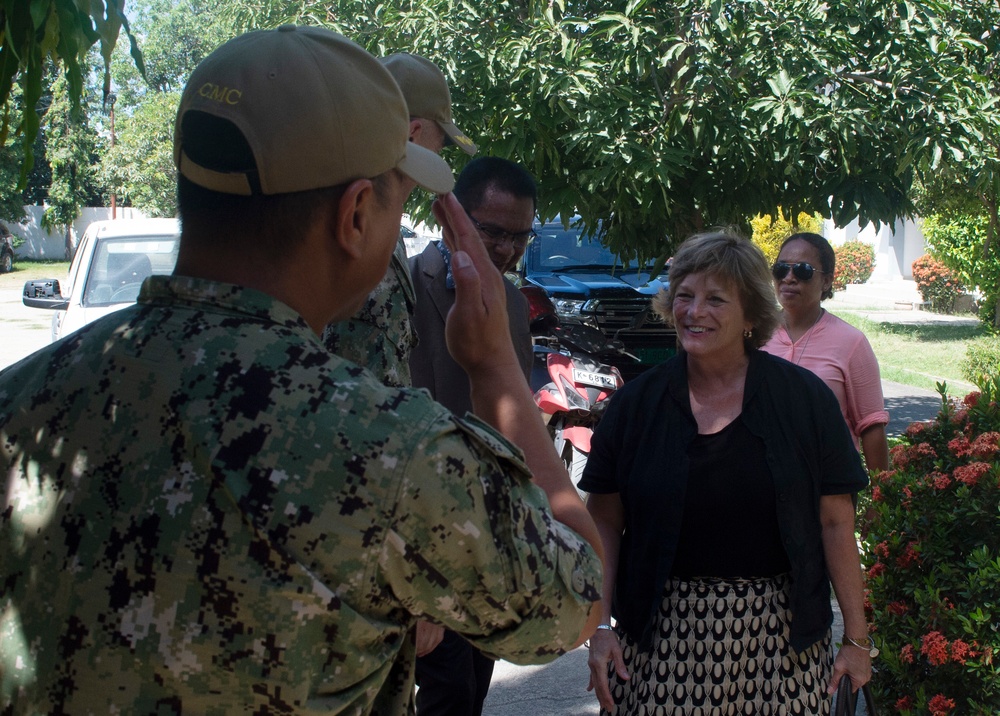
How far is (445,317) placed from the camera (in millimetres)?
3326

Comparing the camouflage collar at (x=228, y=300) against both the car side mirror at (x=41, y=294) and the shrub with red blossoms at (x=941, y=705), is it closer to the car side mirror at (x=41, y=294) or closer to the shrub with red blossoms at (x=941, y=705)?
the shrub with red blossoms at (x=941, y=705)

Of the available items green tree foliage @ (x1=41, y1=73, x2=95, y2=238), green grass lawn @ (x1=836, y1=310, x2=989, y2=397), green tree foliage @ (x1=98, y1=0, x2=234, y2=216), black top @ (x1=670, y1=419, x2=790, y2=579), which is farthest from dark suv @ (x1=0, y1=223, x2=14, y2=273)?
black top @ (x1=670, y1=419, x2=790, y2=579)

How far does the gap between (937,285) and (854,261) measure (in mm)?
6880

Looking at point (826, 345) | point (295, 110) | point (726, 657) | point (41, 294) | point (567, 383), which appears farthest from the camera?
point (41, 294)

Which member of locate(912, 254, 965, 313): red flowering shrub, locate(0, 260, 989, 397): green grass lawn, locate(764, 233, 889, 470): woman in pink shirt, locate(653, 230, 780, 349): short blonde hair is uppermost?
locate(653, 230, 780, 349): short blonde hair

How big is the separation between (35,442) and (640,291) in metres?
9.33

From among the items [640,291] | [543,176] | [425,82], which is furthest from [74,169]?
[425,82]

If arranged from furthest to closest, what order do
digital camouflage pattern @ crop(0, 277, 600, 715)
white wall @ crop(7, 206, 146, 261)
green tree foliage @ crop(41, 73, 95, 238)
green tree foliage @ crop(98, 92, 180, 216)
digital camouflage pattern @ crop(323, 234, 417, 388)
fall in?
white wall @ crop(7, 206, 146, 261) < green tree foliage @ crop(41, 73, 95, 238) < green tree foliage @ crop(98, 92, 180, 216) < digital camouflage pattern @ crop(323, 234, 417, 388) < digital camouflage pattern @ crop(0, 277, 600, 715)

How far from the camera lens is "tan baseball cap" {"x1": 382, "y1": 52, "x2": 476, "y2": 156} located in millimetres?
2793

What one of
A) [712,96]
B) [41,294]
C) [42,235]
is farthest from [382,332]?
[42,235]

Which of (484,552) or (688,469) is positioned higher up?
(484,552)

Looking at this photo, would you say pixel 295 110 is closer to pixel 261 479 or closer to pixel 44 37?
pixel 261 479

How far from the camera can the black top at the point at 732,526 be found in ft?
9.19

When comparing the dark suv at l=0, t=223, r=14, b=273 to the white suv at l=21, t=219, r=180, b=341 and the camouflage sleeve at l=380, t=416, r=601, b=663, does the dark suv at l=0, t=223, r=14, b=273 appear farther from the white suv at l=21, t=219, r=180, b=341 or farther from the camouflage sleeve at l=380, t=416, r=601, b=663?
the camouflage sleeve at l=380, t=416, r=601, b=663
